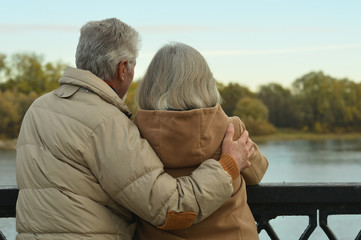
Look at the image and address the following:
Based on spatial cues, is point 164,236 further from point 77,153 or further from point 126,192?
point 77,153

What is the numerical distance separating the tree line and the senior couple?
25.0m

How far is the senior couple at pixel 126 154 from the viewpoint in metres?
1.52

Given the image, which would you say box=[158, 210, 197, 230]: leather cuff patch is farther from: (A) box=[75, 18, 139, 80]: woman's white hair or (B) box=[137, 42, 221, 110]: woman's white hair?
(A) box=[75, 18, 139, 80]: woman's white hair

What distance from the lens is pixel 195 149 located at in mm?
1587

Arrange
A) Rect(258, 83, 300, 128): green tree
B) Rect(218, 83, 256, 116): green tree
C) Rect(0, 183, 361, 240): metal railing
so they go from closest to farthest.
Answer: Rect(0, 183, 361, 240): metal railing < Rect(218, 83, 256, 116): green tree < Rect(258, 83, 300, 128): green tree

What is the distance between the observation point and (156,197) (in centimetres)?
151

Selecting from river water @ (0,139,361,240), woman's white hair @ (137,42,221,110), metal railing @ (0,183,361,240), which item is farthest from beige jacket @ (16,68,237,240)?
river water @ (0,139,361,240)

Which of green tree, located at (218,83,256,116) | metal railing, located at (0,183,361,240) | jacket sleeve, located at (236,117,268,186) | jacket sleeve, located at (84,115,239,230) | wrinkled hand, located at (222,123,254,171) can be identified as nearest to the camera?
jacket sleeve, located at (84,115,239,230)

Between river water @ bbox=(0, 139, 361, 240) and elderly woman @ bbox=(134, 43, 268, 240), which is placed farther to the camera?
river water @ bbox=(0, 139, 361, 240)

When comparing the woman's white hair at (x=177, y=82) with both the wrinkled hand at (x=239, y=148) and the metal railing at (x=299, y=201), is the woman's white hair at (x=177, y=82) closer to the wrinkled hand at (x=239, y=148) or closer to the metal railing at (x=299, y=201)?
the wrinkled hand at (x=239, y=148)

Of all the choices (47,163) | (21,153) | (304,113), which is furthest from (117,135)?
(304,113)

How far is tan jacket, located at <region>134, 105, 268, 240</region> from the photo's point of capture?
1573 mm

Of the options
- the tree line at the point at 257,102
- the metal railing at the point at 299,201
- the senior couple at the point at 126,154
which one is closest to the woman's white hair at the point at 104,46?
the senior couple at the point at 126,154

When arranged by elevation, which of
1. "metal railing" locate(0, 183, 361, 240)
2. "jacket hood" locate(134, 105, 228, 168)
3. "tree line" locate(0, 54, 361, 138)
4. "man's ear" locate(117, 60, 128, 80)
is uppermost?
"man's ear" locate(117, 60, 128, 80)
